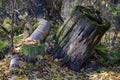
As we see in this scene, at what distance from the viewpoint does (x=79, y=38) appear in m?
5.44

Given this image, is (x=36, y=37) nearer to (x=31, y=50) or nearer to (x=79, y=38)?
(x=31, y=50)

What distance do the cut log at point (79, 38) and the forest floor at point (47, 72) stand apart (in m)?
0.23

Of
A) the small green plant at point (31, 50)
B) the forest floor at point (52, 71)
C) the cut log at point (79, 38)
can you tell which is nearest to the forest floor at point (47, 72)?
the forest floor at point (52, 71)

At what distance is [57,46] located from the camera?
18.7 feet

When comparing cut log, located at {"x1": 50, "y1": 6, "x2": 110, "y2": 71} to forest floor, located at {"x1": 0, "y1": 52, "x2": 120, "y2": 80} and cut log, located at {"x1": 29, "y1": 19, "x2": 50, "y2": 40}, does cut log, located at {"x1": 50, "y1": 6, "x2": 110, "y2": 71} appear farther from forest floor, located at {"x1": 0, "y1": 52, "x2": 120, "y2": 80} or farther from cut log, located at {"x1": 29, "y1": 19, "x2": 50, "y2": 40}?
cut log, located at {"x1": 29, "y1": 19, "x2": 50, "y2": 40}

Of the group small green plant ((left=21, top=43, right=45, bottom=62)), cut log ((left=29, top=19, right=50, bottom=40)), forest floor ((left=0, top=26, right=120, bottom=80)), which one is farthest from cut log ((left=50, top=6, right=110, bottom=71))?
small green plant ((left=21, top=43, right=45, bottom=62))

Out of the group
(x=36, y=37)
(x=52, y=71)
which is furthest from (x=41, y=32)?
(x=52, y=71)

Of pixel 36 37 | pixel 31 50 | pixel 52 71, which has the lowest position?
pixel 52 71

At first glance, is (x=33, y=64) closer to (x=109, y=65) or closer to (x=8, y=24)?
(x=109, y=65)

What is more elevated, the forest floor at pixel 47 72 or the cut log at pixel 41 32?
the cut log at pixel 41 32

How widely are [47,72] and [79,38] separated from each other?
3.86 ft

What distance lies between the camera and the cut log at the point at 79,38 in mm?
5422

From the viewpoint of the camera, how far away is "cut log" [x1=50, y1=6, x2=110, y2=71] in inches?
213

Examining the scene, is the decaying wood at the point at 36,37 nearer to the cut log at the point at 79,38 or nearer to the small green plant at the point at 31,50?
the small green plant at the point at 31,50
